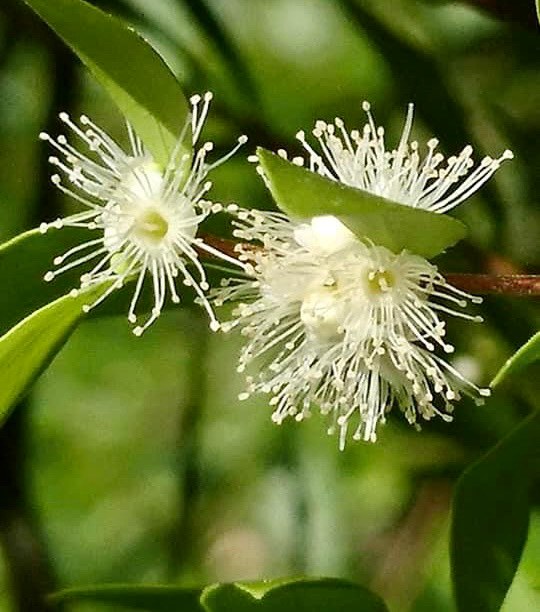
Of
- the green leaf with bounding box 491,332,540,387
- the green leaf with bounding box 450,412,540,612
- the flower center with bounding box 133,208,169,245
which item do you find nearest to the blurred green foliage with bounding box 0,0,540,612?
the green leaf with bounding box 450,412,540,612

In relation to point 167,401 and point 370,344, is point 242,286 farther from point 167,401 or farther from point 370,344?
point 167,401

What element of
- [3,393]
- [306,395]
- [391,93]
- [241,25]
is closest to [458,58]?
[391,93]

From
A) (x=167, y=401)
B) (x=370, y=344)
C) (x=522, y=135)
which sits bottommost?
(x=167, y=401)

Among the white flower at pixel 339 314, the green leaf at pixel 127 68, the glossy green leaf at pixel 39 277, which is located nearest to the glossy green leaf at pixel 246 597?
the white flower at pixel 339 314

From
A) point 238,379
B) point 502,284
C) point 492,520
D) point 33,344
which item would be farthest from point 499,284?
point 238,379

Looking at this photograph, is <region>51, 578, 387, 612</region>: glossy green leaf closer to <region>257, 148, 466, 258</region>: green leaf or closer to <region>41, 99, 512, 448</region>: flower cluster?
<region>41, 99, 512, 448</region>: flower cluster
